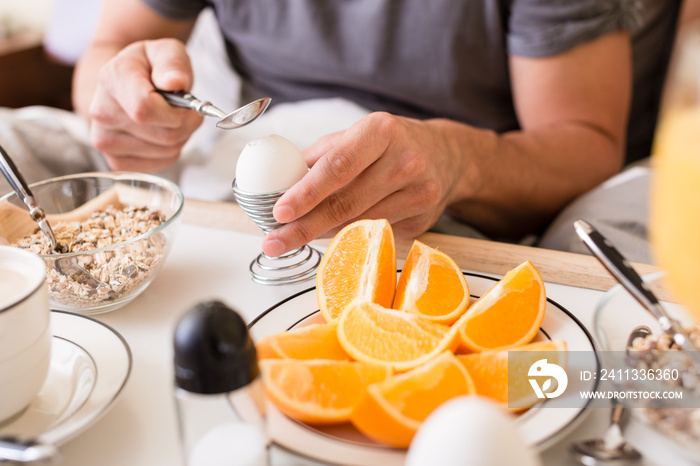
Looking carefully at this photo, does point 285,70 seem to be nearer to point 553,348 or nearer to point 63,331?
point 63,331

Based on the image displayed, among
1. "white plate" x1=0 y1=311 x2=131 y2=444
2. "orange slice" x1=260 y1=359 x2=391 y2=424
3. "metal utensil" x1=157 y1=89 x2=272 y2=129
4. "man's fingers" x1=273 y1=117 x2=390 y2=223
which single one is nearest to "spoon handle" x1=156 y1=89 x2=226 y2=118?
"metal utensil" x1=157 y1=89 x2=272 y2=129

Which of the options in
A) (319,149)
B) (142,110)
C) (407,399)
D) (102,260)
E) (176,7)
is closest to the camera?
(407,399)

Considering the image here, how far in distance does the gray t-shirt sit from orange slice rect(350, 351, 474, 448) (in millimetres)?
818

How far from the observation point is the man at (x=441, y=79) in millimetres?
910

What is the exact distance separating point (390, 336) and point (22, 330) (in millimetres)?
274

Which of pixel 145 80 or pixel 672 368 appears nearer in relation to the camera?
pixel 672 368

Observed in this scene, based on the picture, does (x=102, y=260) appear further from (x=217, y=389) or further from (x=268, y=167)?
(x=217, y=389)

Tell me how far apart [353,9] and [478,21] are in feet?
0.77

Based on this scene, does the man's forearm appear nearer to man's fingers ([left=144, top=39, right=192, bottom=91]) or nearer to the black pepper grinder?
man's fingers ([left=144, top=39, right=192, bottom=91])

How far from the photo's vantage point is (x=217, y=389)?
0.38 metres

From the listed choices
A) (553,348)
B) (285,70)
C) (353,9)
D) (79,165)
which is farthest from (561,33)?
(79,165)

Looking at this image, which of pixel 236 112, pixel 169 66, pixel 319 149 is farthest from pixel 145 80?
pixel 319 149

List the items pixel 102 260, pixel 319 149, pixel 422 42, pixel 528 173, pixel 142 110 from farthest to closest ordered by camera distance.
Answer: pixel 422 42 → pixel 528 173 → pixel 142 110 → pixel 319 149 → pixel 102 260

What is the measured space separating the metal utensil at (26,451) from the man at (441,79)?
18.1 inches
